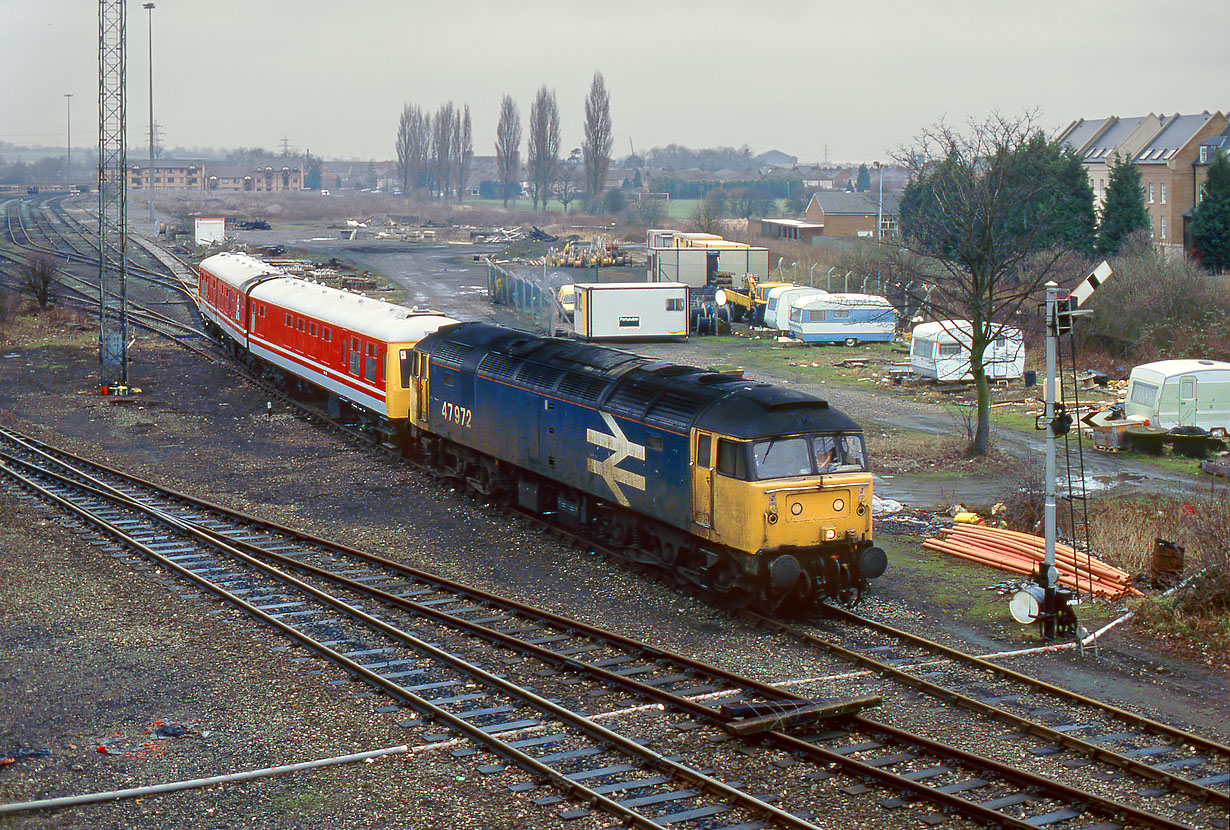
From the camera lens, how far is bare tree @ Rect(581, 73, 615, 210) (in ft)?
440

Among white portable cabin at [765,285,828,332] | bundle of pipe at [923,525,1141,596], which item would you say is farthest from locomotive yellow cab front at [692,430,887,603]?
white portable cabin at [765,285,828,332]

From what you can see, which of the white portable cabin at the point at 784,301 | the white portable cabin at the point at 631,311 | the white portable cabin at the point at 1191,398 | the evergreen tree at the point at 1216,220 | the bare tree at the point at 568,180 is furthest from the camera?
the bare tree at the point at 568,180

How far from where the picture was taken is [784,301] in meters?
57.5

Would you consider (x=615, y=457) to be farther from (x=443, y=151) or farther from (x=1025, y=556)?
(x=443, y=151)

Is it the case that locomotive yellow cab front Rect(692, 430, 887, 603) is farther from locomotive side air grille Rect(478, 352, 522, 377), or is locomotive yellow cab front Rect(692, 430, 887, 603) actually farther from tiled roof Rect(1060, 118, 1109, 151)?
tiled roof Rect(1060, 118, 1109, 151)

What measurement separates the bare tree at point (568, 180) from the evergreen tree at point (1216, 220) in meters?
98.9

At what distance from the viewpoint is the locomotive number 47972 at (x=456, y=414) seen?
24986mm

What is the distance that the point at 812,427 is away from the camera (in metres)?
17.3

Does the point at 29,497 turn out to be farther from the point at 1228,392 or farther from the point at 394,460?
the point at 1228,392

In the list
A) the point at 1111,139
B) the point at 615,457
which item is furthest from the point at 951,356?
the point at 1111,139

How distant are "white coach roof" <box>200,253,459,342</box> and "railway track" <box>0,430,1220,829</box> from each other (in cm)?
910

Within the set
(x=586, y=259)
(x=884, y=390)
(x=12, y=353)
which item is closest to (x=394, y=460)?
(x=884, y=390)

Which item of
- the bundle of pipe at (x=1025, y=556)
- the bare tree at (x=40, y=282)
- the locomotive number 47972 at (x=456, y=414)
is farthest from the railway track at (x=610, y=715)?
the bare tree at (x=40, y=282)

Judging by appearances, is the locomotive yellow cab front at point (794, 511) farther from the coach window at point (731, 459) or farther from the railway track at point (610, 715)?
the railway track at point (610, 715)
